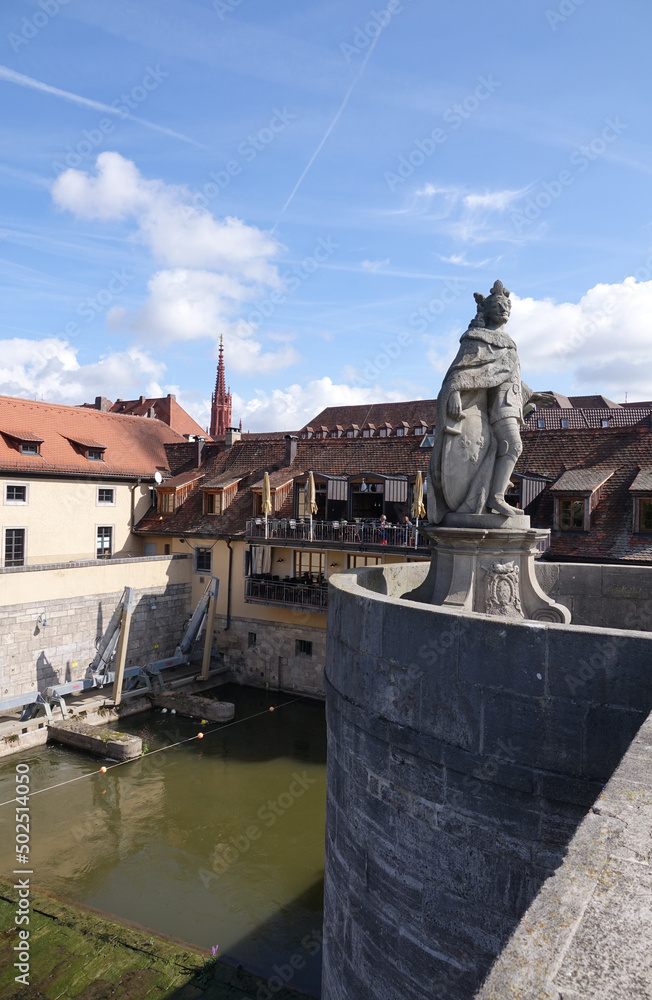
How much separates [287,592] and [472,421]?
1818 centimetres

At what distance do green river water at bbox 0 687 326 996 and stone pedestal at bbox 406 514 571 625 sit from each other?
815 centimetres

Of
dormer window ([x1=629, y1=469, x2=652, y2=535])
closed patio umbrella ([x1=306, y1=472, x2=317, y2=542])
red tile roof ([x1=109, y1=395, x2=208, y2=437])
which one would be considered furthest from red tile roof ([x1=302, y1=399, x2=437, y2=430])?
dormer window ([x1=629, y1=469, x2=652, y2=535])

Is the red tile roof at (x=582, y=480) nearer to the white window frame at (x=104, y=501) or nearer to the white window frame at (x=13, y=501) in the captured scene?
the white window frame at (x=104, y=501)

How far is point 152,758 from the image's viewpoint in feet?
63.9

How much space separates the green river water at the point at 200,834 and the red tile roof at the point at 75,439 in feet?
35.1

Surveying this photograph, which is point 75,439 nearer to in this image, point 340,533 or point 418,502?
point 340,533

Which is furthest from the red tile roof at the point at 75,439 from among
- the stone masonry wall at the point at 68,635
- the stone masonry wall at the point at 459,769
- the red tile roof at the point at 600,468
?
the stone masonry wall at the point at 459,769

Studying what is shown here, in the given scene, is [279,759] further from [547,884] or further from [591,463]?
[547,884]

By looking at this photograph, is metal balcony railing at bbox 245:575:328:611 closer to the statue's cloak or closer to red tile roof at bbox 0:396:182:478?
red tile roof at bbox 0:396:182:478

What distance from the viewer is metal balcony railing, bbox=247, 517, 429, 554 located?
2175 cm

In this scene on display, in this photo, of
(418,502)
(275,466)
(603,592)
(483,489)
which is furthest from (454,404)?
(275,466)

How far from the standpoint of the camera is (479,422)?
6.73 m

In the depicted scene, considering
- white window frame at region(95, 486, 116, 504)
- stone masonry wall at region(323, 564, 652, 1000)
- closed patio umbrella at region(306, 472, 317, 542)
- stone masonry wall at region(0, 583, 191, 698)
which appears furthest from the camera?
white window frame at region(95, 486, 116, 504)

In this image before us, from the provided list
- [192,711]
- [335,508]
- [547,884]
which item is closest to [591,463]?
[335,508]
